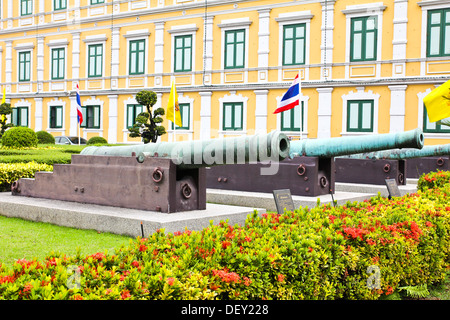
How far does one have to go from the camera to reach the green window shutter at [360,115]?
2384 centimetres

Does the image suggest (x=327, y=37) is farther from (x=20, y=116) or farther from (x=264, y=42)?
(x=20, y=116)

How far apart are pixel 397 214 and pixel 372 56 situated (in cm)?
1936

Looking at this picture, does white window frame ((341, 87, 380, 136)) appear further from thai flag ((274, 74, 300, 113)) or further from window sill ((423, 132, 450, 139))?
thai flag ((274, 74, 300, 113))

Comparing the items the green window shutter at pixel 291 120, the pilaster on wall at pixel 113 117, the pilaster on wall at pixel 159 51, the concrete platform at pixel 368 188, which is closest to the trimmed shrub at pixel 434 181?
the concrete platform at pixel 368 188

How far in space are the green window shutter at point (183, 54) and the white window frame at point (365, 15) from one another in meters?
8.39

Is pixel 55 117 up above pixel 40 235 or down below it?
above

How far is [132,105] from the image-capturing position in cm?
2992

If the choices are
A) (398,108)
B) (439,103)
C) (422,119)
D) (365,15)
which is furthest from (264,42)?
(439,103)

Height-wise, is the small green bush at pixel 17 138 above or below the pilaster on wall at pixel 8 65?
below

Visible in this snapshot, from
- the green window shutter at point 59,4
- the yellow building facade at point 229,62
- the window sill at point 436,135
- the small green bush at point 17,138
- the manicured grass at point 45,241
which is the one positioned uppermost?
the green window shutter at point 59,4

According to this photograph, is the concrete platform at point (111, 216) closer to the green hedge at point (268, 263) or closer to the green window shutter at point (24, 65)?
the green hedge at point (268, 263)

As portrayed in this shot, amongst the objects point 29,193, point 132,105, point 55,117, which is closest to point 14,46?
point 55,117
